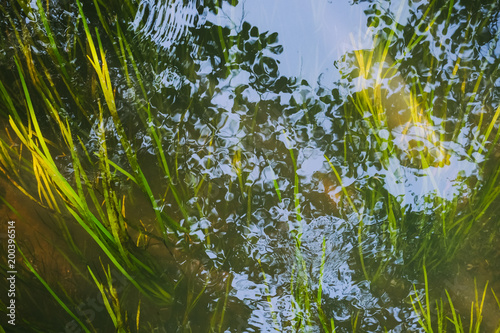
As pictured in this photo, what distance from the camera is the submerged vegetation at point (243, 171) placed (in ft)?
3.82

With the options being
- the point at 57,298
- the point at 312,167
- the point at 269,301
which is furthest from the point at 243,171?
the point at 57,298

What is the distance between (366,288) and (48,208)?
45.5 inches

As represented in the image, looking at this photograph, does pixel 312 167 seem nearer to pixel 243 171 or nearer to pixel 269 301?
pixel 243 171

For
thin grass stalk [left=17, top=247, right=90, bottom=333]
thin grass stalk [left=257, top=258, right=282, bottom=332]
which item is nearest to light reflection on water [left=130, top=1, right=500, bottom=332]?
thin grass stalk [left=257, top=258, right=282, bottom=332]

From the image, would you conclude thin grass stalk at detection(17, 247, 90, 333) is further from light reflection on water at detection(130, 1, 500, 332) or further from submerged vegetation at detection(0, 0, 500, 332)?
light reflection on water at detection(130, 1, 500, 332)

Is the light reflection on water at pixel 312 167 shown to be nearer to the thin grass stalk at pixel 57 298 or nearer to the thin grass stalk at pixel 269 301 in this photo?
the thin grass stalk at pixel 269 301

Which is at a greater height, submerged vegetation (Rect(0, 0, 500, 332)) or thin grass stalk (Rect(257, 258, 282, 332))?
submerged vegetation (Rect(0, 0, 500, 332))

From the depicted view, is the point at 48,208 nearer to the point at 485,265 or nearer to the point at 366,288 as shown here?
the point at 366,288

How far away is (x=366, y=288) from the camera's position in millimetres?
1169

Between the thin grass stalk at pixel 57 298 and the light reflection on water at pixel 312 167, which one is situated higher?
the light reflection on water at pixel 312 167

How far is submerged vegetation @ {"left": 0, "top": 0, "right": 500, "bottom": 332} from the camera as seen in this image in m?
1.16

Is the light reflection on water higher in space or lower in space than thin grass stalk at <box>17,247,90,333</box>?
higher

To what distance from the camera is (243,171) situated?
1.24 meters

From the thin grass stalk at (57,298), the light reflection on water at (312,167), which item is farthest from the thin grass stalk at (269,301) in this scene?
the thin grass stalk at (57,298)
